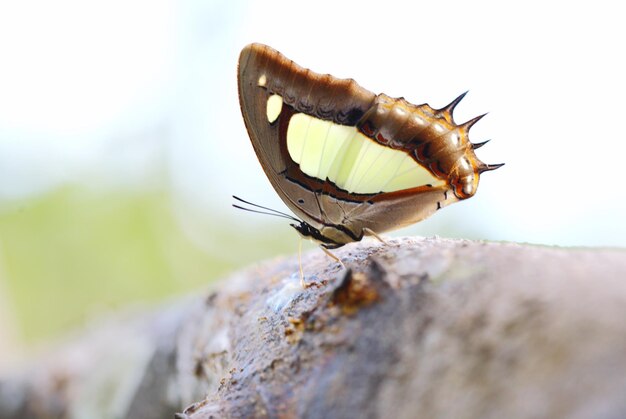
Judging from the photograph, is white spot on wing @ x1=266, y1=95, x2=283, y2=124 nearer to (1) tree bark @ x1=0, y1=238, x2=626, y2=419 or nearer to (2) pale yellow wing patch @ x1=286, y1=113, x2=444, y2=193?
(2) pale yellow wing patch @ x1=286, y1=113, x2=444, y2=193

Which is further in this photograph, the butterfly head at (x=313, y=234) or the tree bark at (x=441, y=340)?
the butterfly head at (x=313, y=234)

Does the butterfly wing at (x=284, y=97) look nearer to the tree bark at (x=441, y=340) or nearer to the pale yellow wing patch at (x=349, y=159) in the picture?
the pale yellow wing patch at (x=349, y=159)

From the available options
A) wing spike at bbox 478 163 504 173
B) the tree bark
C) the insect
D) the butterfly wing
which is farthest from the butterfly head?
wing spike at bbox 478 163 504 173

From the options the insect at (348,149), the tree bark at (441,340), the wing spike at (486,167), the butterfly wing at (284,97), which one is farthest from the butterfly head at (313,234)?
the wing spike at (486,167)

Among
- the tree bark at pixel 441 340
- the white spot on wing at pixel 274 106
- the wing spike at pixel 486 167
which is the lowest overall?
the tree bark at pixel 441 340

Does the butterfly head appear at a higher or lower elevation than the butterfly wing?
lower

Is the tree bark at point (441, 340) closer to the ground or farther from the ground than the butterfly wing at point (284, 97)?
closer to the ground
